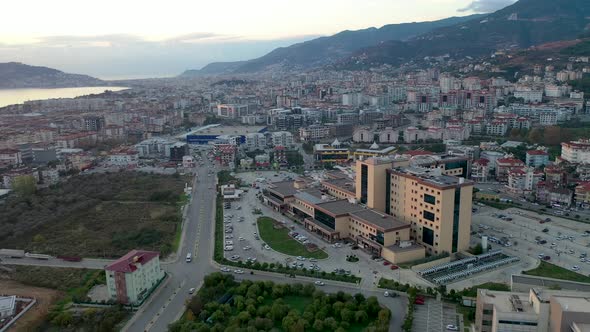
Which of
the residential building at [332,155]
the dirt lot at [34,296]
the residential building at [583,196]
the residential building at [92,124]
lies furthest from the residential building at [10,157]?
the residential building at [583,196]

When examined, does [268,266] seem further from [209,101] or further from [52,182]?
[209,101]

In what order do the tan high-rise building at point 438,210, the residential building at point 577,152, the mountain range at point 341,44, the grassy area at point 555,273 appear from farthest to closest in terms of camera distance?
the mountain range at point 341,44 → the residential building at point 577,152 → the tan high-rise building at point 438,210 → the grassy area at point 555,273

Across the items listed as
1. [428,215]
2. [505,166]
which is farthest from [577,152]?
[428,215]

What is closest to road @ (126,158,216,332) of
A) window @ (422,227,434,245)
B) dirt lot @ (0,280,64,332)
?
dirt lot @ (0,280,64,332)

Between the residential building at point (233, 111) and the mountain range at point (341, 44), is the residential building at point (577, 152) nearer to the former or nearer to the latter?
the residential building at point (233, 111)

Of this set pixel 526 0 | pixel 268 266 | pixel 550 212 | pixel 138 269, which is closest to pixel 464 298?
pixel 268 266

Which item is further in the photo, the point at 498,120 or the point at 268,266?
the point at 498,120

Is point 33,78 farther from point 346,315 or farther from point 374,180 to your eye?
point 346,315
